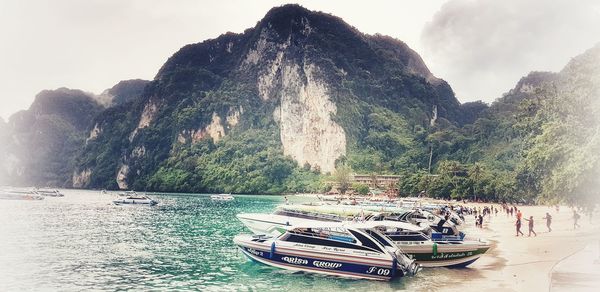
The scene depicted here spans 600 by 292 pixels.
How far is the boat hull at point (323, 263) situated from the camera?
23.8 meters

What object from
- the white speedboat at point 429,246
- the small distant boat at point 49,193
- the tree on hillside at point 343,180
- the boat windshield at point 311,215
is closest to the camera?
the white speedboat at point 429,246

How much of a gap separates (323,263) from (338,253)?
1.03m

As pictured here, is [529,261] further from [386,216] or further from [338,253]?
[386,216]

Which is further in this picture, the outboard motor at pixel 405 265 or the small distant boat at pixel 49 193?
the small distant boat at pixel 49 193

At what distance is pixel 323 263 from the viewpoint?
2486 centimetres

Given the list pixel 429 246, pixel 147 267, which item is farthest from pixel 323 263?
pixel 147 267

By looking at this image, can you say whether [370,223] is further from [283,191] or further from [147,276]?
[283,191]

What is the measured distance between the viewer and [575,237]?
3669 cm

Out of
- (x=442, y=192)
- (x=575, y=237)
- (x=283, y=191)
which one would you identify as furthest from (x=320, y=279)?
(x=283, y=191)

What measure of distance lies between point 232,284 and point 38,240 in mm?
25647

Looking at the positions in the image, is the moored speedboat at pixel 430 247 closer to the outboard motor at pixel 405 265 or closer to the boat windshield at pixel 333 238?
the outboard motor at pixel 405 265

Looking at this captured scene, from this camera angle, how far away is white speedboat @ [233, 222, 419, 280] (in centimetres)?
2380

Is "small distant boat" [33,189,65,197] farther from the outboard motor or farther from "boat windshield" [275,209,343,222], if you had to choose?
the outboard motor

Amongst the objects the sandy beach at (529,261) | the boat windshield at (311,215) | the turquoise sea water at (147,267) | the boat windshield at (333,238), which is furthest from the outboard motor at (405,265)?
the boat windshield at (311,215)
